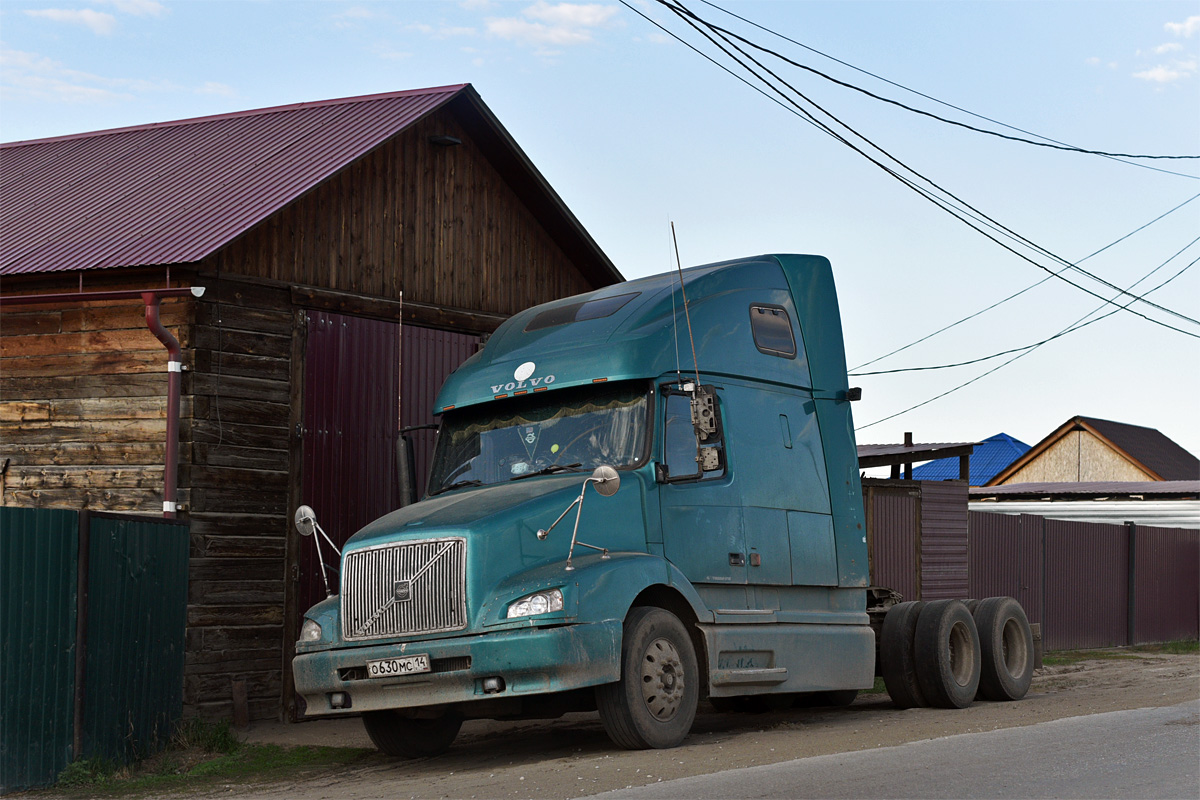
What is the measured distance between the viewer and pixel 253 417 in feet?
45.4

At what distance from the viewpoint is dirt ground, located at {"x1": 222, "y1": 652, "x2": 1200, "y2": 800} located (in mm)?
9008

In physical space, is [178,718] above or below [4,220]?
below

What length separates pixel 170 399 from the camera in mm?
12852

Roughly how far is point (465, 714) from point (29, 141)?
12737 mm

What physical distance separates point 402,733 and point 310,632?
4.08ft

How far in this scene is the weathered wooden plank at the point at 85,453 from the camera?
13.3 m

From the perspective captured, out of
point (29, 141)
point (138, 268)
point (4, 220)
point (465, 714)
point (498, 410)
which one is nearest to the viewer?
point (465, 714)

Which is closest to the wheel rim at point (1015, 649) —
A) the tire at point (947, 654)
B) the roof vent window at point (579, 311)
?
the tire at point (947, 654)

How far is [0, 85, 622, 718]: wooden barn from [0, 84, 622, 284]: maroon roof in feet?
0.15

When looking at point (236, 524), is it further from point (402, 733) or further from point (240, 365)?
point (402, 733)

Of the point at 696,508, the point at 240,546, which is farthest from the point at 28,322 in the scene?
the point at 696,508

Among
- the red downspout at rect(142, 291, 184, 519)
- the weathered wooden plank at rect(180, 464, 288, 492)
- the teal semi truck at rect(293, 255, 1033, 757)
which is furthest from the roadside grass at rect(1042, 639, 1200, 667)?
the red downspout at rect(142, 291, 184, 519)

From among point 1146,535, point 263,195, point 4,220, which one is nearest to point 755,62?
point 263,195

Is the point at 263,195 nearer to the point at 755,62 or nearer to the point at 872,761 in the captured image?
the point at 755,62
